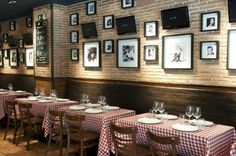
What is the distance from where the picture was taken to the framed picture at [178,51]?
4.61 metres

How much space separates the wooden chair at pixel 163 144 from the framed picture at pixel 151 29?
2.50 metres

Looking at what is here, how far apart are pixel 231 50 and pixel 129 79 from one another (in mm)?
2156

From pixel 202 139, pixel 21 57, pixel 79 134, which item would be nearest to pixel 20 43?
pixel 21 57

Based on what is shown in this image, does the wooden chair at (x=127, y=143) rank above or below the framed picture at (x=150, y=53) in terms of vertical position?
below

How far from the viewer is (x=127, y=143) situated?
11.3ft

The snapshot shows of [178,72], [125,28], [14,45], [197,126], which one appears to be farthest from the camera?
[14,45]

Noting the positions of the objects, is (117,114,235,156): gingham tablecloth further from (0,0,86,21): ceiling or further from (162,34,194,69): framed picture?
(0,0,86,21): ceiling

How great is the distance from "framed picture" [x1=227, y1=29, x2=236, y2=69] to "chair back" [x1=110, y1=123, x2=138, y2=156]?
188 centimetres

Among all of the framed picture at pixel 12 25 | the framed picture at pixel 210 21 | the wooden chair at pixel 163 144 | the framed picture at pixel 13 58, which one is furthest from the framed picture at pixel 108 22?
the framed picture at pixel 12 25

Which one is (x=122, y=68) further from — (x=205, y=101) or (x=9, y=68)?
(x=9, y=68)

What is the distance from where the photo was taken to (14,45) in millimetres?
8977

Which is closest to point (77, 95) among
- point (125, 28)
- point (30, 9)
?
point (125, 28)

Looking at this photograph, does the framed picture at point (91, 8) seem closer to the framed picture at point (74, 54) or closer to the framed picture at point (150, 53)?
the framed picture at point (74, 54)

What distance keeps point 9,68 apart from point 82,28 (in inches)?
164
